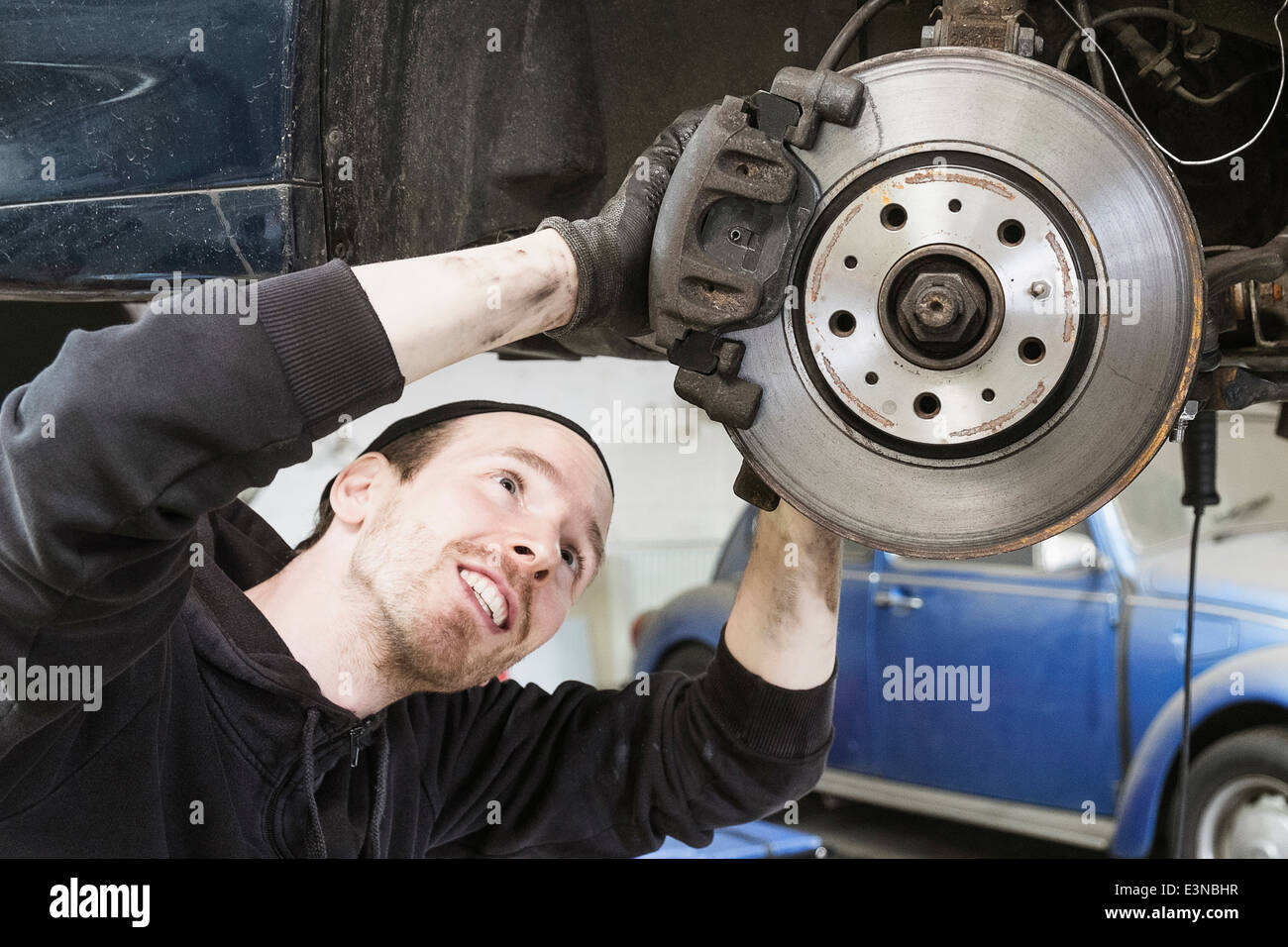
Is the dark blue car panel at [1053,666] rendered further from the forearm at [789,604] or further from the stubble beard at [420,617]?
the stubble beard at [420,617]

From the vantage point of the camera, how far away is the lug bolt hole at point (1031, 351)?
2.48ft

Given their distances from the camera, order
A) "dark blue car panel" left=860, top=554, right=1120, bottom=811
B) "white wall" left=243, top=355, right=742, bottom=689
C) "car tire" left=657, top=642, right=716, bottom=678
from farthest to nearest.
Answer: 1. "white wall" left=243, top=355, right=742, bottom=689
2. "car tire" left=657, top=642, right=716, bottom=678
3. "dark blue car panel" left=860, top=554, right=1120, bottom=811

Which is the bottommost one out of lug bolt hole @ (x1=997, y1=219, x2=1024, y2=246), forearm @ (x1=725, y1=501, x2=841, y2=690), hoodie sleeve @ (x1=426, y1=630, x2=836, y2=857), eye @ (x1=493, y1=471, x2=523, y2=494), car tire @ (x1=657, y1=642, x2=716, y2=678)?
car tire @ (x1=657, y1=642, x2=716, y2=678)

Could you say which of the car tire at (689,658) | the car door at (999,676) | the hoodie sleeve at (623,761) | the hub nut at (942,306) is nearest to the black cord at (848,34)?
the hub nut at (942,306)

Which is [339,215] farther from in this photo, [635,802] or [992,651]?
[992,651]

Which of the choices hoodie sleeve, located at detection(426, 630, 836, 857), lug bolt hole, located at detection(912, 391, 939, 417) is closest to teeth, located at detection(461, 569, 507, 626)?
hoodie sleeve, located at detection(426, 630, 836, 857)

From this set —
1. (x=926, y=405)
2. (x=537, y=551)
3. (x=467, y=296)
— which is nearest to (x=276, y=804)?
(x=537, y=551)

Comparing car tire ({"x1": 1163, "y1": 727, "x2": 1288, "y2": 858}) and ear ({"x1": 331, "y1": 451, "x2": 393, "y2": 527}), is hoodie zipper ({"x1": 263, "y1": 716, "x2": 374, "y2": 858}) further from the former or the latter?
car tire ({"x1": 1163, "y1": 727, "x2": 1288, "y2": 858})

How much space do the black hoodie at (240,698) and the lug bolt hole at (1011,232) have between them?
377mm

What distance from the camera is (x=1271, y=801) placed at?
6.03 ft

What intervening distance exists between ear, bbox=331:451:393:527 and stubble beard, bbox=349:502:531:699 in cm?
7

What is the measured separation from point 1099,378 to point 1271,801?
1.39m

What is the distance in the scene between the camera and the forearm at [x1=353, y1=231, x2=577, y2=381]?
2.31ft
